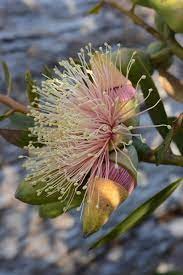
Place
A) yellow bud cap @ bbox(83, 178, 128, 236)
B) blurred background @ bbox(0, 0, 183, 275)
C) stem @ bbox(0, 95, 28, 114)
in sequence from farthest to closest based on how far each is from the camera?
1. blurred background @ bbox(0, 0, 183, 275)
2. stem @ bbox(0, 95, 28, 114)
3. yellow bud cap @ bbox(83, 178, 128, 236)

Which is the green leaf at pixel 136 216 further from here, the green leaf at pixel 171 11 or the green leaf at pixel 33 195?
the green leaf at pixel 171 11

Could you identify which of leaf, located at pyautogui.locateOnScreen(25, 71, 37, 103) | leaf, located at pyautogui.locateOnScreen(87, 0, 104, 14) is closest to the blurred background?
leaf, located at pyautogui.locateOnScreen(87, 0, 104, 14)

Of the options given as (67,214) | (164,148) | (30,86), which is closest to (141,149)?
(164,148)

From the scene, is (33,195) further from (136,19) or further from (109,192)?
(136,19)

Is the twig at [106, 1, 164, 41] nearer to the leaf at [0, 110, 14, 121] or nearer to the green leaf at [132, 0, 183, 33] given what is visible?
the green leaf at [132, 0, 183, 33]

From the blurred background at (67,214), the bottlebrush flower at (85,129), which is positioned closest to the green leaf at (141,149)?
the bottlebrush flower at (85,129)

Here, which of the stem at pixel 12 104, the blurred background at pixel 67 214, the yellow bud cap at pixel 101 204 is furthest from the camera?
the blurred background at pixel 67 214
